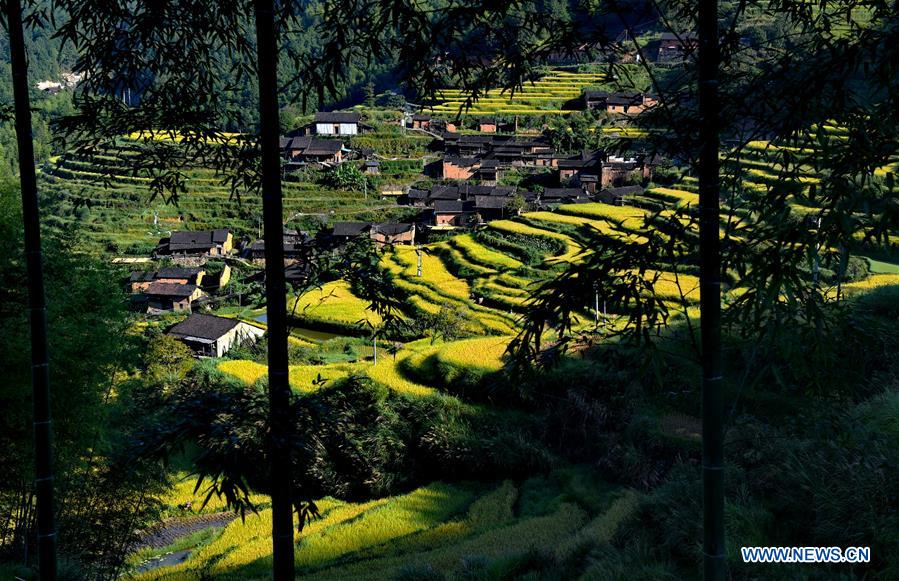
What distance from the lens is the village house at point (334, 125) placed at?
67438 mm

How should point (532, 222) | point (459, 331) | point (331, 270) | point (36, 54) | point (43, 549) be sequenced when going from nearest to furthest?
1. point (331, 270)
2. point (43, 549)
3. point (459, 331)
4. point (532, 222)
5. point (36, 54)

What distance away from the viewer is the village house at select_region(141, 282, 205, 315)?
131ft

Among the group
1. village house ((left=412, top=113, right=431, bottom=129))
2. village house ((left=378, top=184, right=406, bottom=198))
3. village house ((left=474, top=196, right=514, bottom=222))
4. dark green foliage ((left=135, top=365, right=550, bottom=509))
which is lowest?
dark green foliage ((left=135, top=365, right=550, bottom=509))

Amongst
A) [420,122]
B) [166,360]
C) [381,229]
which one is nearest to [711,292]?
[166,360]

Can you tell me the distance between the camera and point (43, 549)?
4.68m

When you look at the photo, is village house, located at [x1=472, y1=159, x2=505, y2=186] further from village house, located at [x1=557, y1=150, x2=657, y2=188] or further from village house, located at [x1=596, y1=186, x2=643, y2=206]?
village house, located at [x1=596, y1=186, x2=643, y2=206]

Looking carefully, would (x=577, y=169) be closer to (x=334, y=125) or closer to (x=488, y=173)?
(x=488, y=173)

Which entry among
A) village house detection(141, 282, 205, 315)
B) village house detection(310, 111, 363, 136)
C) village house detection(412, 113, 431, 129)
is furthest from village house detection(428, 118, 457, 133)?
village house detection(141, 282, 205, 315)

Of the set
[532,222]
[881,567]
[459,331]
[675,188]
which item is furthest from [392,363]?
[675,188]

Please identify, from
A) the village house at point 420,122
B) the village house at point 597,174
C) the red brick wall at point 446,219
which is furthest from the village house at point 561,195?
the village house at point 420,122

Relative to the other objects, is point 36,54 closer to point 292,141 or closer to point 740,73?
point 292,141

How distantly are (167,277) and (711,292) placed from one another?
138ft

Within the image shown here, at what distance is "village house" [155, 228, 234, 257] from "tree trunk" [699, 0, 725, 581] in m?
45.2

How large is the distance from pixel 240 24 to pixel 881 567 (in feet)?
19.8
